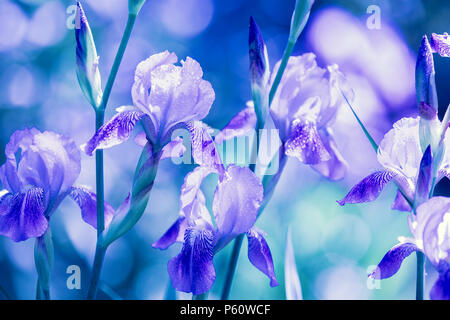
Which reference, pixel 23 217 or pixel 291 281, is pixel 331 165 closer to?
pixel 291 281

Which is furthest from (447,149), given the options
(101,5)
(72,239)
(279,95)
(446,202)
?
(101,5)

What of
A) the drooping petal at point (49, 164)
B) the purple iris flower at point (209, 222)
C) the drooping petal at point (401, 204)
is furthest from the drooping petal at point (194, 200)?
the drooping petal at point (401, 204)

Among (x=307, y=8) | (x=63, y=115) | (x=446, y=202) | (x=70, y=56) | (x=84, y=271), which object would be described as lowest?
(x=446, y=202)

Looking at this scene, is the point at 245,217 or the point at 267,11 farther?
the point at 267,11

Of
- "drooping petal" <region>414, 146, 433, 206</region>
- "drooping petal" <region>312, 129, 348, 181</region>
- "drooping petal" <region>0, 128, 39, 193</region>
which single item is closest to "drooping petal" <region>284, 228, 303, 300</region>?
"drooping petal" <region>312, 129, 348, 181</region>

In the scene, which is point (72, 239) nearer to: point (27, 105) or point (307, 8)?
point (27, 105)

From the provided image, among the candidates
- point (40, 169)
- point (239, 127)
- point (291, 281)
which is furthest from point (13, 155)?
point (291, 281)

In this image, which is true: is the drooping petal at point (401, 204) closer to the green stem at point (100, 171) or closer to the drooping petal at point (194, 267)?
the drooping petal at point (194, 267)
